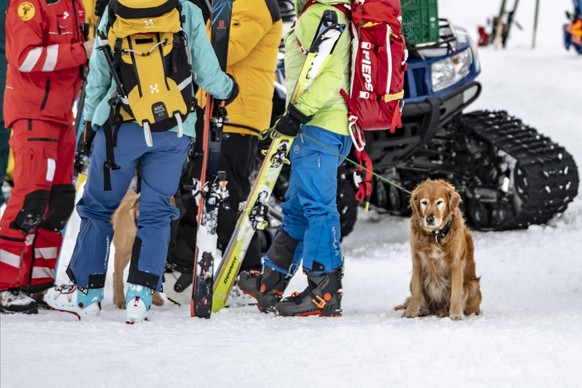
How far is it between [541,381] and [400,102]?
2.15m

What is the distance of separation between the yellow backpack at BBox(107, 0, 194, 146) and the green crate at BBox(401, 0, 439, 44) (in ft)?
11.4

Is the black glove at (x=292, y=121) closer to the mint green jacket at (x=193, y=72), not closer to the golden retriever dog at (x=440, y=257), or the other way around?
the mint green jacket at (x=193, y=72)

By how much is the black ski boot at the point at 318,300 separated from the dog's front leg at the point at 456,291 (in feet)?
1.99

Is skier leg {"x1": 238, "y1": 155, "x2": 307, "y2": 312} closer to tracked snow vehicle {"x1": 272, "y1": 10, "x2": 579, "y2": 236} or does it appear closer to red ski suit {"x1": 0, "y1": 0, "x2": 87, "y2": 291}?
red ski suit {"x1": 0, "y1": 0, "x2": 87, "y2": 291}

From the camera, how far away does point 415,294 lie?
6.25 meters

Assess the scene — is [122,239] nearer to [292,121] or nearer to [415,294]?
[292,121]

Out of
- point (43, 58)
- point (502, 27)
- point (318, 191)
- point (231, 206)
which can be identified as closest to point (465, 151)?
point (231, 206)

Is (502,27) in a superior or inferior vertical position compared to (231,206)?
inferior

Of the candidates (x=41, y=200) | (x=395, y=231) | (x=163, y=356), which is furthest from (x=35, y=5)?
(x=395, y=231)

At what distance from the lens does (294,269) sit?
6.46m

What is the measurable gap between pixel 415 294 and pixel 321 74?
1319 mm

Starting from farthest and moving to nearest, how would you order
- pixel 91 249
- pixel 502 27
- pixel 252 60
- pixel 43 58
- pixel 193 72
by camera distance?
pixel 502 27 < pixel 252 60 < pixel 43 58 < pixel 91 249 < pixel 193 72

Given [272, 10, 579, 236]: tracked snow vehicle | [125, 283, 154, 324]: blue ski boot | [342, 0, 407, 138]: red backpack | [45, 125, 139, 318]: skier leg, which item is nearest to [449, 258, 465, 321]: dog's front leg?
[342, 0, 407, 138]: red backpack

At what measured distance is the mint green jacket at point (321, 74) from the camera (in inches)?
234
